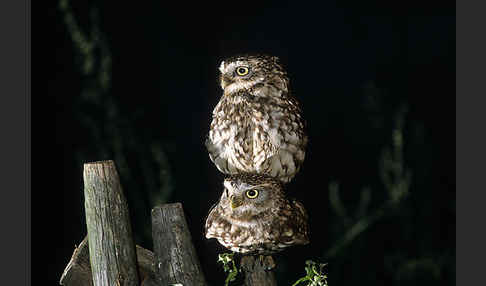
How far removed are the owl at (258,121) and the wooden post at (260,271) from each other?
0.21m

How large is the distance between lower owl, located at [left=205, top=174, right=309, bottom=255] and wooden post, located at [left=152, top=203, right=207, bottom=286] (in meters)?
0.07

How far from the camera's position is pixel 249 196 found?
4.65ft

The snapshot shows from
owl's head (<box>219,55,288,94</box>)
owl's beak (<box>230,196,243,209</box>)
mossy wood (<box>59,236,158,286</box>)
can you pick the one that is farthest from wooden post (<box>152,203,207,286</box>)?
owl's head (<box>219,55,288,94</box>)

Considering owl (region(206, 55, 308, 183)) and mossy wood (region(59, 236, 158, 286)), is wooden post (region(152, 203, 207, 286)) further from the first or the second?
owl (region(206, 55, 308, 183))

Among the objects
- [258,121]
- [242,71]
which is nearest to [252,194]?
[258,121]

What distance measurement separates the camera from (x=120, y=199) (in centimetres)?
148

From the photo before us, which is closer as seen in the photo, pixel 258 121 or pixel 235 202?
pixel 235 202

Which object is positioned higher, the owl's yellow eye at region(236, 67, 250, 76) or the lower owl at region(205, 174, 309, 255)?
the owl's yellow eye at region(236, 67, 250, 76)

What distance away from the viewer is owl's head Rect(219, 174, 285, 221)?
1.40 m

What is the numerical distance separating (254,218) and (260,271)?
0.53ft

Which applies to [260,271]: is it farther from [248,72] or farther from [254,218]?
[248,72]

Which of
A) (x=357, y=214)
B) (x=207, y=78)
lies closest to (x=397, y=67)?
(x=357, y=214)

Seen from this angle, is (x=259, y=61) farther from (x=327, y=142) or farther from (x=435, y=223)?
(x=435, y=223)

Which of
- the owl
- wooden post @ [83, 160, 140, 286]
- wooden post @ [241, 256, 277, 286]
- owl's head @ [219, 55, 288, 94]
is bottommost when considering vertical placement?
wooden post @ [241, 256, 277, 286]
